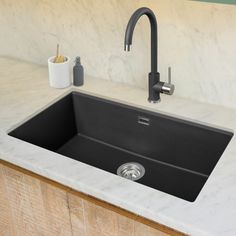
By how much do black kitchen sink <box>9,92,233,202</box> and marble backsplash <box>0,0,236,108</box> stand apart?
172mm

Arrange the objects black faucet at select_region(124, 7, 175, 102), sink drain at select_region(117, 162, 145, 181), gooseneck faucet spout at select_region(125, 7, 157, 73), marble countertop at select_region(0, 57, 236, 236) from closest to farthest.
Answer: marble countertop at select_region(0, 57, 236, 236) → gooseneck faucet spout at select_region(125, 7, 157, 73) → black faucet at select_region(124, 7, 175, 102) → sink drain at select_region(117, 162, 145, 181)

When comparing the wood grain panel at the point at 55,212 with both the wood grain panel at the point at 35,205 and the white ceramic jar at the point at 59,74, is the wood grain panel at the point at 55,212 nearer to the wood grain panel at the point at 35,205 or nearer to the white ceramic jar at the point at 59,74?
the wood grain panel at the point at 35,205

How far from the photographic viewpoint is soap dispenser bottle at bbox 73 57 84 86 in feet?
5.96

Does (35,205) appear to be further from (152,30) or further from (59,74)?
(152,30)

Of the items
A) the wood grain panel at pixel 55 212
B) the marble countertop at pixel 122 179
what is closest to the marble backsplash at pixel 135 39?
the marble countertop at pixel 122 179

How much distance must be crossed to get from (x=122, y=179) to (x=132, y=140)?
47 cm

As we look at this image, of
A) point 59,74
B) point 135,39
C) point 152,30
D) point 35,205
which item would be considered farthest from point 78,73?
point 35,205

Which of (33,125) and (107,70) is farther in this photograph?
(107,70)

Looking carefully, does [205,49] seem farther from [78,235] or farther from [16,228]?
[16,228]

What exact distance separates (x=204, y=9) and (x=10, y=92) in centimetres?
88

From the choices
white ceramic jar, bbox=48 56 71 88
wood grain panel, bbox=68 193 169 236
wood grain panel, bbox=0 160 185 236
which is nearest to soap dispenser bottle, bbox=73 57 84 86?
white ceramic jar, bbox=48 56 71 88

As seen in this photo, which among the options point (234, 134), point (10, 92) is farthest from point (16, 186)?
point (234, 134)

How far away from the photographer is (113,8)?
1713mm

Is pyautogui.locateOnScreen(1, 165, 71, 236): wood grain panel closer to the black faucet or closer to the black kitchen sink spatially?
the black kitchen sink
